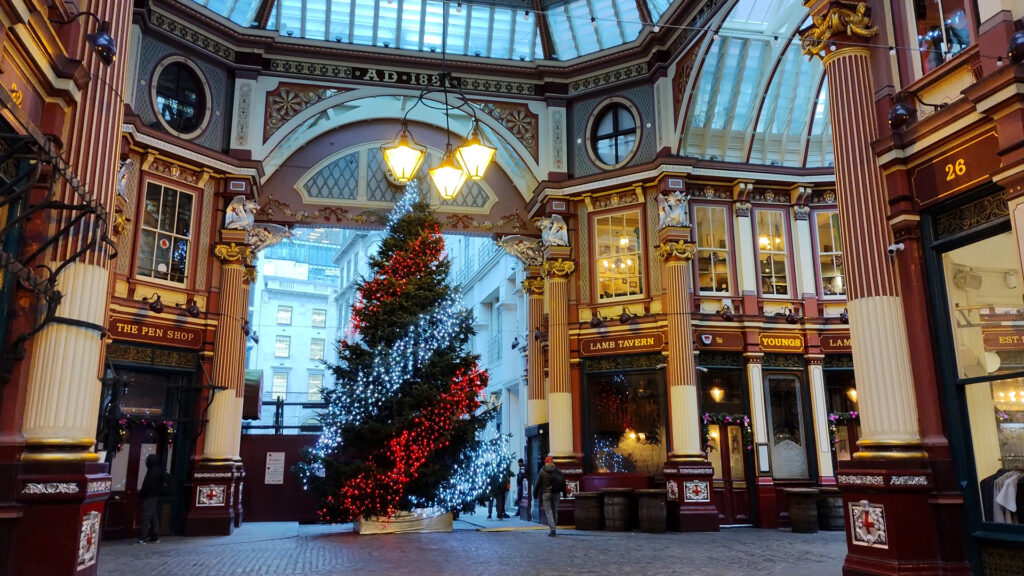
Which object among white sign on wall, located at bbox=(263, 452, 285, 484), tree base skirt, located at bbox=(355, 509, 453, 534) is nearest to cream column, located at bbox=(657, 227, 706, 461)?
tree base skirt, located at bbox=(355, 509, 453, 534)

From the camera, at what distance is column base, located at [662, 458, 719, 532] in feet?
51.4

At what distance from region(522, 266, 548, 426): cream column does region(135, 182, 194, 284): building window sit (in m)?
8.00

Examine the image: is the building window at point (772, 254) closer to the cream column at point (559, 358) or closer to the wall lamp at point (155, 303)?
the cream column at point (559, 358)

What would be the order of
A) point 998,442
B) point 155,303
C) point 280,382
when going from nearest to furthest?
point 998,442 < point 155,303 < point 280,382

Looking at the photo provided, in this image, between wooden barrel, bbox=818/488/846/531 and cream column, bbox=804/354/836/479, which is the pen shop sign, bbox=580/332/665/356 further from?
wooden barrel, bbox=818/488/846/531

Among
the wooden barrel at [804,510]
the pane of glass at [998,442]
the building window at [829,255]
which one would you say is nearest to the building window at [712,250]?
the building window at [829,255]

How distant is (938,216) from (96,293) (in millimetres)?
8244

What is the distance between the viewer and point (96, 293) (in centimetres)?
699

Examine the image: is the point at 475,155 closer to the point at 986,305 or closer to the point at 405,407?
the point at 986,305

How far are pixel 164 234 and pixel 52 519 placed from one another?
35.7ft

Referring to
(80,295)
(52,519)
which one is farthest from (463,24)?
(52,519)

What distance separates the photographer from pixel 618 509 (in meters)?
15.8

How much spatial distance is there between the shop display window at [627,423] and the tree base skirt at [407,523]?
147 inches

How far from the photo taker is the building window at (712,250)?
17969 mm
